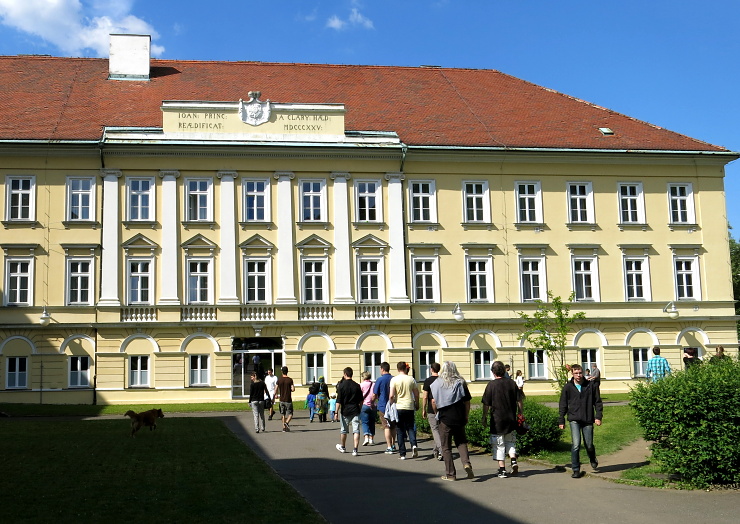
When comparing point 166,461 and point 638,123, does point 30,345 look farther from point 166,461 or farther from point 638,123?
point 638,123

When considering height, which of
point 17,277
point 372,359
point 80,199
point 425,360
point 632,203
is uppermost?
point 80,199

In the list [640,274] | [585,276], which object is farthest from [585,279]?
[640,274]

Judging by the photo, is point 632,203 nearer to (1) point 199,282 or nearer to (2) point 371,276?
(2) point 371,276

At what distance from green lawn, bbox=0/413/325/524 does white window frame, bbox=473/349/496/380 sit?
19212 mm

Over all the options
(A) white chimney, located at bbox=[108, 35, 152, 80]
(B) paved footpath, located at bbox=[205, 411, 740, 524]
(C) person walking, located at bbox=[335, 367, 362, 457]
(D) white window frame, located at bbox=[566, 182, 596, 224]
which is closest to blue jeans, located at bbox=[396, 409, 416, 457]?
(B) paved footpath, located at bbox=[205, 411, 740, 524]

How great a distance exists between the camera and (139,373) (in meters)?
37.2

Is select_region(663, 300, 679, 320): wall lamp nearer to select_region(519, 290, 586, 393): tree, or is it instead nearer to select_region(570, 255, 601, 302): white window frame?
select_region(570, 255, 601, 302): white window frame

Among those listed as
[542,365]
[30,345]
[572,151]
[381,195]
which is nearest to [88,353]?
[30,345]

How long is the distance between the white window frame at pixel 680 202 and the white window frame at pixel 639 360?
6577mm

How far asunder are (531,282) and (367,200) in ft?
28.6

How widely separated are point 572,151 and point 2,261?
26.3m

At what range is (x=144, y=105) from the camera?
1614 inches

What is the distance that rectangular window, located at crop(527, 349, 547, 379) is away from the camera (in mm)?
40188

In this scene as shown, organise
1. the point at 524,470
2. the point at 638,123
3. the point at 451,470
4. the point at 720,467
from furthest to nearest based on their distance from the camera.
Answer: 1. the point at 638,123
2. the point at 524,470
3. the point at 451,470
4. the point at 720,467
